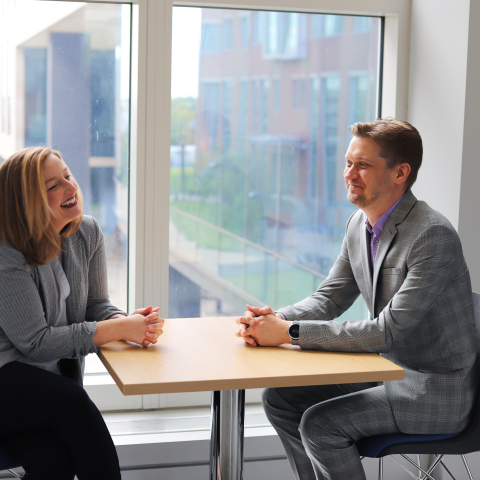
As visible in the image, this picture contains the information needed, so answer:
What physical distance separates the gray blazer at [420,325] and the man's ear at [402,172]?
55mm

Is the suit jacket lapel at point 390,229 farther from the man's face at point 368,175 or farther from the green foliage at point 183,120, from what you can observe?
the green foliage at point 183,120

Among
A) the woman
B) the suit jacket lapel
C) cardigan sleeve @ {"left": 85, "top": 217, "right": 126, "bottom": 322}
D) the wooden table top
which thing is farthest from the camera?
cardigan sleeve @ {"left": 85, "top": 217, "right": 126, "bottom": 322}

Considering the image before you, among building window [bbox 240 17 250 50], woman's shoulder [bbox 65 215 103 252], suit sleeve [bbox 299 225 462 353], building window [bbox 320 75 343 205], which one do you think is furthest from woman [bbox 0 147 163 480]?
building window [bbox 320 75 343 205]

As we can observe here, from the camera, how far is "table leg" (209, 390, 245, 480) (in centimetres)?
187

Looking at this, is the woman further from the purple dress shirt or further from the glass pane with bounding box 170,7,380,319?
the glass pane with bounding box 170,7,380,319

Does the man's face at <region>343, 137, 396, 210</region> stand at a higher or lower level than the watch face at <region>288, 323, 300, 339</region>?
higher

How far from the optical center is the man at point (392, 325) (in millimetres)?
1832

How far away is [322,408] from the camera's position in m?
1.96

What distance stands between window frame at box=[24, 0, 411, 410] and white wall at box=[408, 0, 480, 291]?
0.19 m

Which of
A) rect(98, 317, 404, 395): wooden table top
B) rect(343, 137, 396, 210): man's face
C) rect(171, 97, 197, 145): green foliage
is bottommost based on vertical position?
rect(98, 317, 404, 395): wooden table top

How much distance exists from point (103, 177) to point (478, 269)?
169 centimetres

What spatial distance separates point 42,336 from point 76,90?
4.37 feet

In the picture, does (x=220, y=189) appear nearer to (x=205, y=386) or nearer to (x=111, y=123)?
(x=111, y=123)

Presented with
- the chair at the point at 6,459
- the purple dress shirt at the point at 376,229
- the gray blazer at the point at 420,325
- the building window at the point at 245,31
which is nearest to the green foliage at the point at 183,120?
the building window at the point at 245,31
